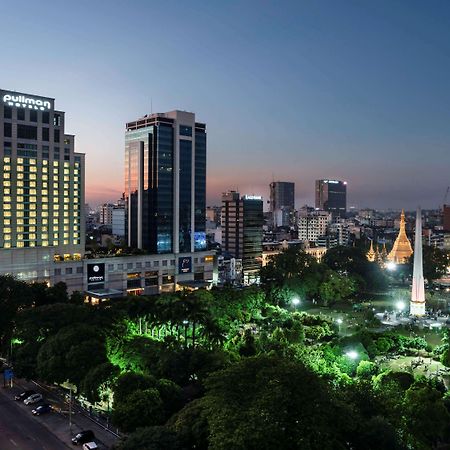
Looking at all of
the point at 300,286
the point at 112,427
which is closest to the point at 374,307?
the point at 300,286

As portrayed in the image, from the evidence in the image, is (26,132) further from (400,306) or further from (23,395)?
(400,306)

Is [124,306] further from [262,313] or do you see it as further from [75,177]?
[75,177]

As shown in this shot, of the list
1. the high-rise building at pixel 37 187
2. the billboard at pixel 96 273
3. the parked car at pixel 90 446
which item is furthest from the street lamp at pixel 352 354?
the high-rise building at pixel 37 187

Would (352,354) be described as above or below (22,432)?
above

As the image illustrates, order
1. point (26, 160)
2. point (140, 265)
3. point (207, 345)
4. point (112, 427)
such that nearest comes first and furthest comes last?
point (112, 427) → point (207, 345) → point (26, 160) → point (140, 265)

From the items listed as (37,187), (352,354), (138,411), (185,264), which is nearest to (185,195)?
(185,264)

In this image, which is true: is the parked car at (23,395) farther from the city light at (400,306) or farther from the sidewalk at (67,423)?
the city light at (400,306)

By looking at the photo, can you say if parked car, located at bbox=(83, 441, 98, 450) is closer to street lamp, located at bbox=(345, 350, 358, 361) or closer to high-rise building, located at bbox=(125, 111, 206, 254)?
street lamp, located at bbox=(345, 350, 358, 361)
